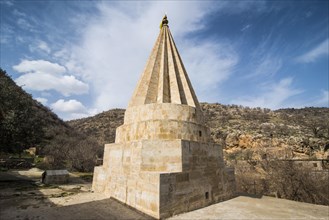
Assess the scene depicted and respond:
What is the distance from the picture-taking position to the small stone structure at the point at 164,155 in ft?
16.2

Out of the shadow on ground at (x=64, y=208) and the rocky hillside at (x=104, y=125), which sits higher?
the rocky hillside at (x=104, y=125)

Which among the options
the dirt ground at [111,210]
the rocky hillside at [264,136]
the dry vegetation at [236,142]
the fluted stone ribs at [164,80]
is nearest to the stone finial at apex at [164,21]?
the fluted stone ribs at [164,80]

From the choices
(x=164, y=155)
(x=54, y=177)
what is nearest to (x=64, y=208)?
(x=164, y=155)

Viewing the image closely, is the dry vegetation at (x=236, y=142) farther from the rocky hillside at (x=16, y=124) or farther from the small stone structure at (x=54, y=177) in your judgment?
the small stone structure at (x=54, y=177)

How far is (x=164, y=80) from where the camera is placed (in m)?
7.73

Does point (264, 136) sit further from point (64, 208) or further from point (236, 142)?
point (64, 208)

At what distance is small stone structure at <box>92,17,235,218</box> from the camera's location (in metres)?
4.93

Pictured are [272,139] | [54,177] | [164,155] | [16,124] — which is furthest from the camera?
[272,139]

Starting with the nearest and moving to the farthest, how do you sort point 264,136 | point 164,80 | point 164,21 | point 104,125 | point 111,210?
point 111,210, point 164,80, point 164,21, point 264,136, point 104,125

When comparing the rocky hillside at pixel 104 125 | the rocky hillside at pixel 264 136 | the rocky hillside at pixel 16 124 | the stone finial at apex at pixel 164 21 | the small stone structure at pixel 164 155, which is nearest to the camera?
the small stone structure at pixel 164 155

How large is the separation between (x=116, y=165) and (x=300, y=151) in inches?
1132

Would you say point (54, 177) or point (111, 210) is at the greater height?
point (54, 177)

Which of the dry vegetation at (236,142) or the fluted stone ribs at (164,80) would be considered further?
the dry vegetation at (236,142)

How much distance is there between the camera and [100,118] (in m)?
51.5
